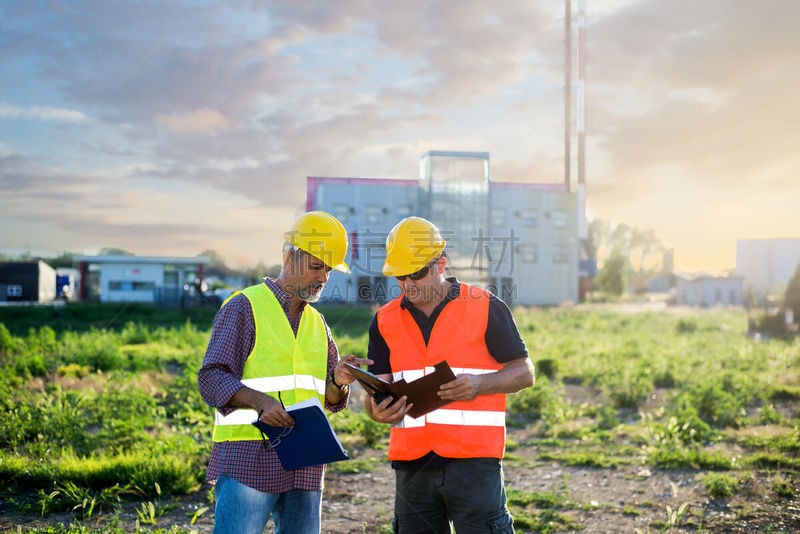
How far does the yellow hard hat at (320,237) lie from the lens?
3.40 m

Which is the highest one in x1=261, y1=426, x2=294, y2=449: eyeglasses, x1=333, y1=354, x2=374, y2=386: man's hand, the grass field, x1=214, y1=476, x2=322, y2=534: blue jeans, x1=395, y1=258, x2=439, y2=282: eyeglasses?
x1=395, y1=258, x2=439, y2=282: eyeglasses

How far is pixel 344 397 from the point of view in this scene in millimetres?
3633

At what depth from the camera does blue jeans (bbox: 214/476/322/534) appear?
312 cm

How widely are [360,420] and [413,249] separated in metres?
5.85

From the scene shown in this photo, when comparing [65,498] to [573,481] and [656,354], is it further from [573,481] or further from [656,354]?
[656,354]

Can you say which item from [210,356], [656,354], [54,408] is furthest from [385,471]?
[656,354]

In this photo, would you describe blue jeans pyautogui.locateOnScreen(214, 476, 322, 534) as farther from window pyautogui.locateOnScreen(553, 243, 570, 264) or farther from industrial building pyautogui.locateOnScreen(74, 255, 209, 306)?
window pyautogui.locateOnScreen(553, 243, 570, 264)

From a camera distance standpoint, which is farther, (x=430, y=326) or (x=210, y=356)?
(x=430, y=326)

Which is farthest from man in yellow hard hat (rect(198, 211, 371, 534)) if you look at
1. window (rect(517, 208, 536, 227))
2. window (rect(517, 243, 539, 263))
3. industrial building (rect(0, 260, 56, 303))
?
industrial building (rect(0, 260, 56, 303))

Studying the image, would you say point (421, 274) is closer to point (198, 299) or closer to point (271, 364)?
point (271, 364)

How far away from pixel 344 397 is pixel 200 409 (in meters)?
6.03

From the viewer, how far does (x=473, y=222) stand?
151 feet

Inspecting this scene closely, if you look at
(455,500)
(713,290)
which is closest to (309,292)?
(455,500)

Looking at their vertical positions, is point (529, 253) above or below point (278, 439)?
above
